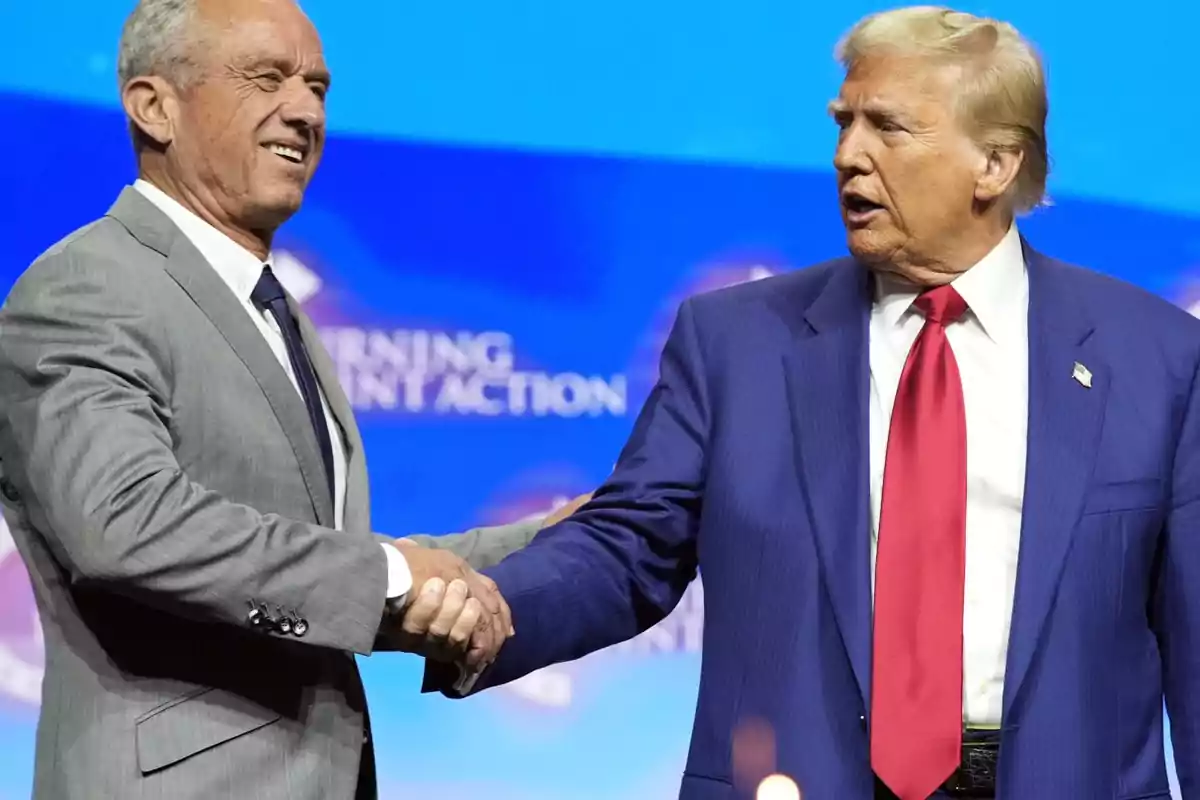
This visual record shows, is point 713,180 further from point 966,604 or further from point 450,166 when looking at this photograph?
point 966,604

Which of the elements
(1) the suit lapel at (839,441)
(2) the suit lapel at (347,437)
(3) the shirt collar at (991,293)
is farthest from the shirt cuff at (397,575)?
(3) the shirt collar at (991,293)

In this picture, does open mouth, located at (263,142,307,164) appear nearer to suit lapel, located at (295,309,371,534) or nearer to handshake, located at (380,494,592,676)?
suit lapel, located at (295,309,371,534)

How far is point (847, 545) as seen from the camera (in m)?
2.06

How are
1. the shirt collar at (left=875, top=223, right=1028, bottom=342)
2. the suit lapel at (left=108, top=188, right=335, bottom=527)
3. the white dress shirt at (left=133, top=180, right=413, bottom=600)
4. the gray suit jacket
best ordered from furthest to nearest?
the shirt collar at (left=875, top=223, right=1028, bottom=342) < the white dress shirt at (left=133, top=180, right=413, bottom=600) < the suit lapel at (left=108, top=188, right=335, bottom=527) < the gray suit jacket

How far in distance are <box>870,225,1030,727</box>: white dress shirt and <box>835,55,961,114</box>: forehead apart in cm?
→ 20

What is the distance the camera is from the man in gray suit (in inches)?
71.9

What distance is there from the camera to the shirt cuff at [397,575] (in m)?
1.98

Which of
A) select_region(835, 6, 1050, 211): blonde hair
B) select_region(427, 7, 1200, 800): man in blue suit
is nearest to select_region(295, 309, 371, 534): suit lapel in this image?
select_region(427, 7, 1200, 800): man in blue suit

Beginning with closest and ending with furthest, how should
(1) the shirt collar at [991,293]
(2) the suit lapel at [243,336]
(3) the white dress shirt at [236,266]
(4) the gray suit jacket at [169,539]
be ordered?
(4) the gray suit jacket at [169,539] → (2) the suit lapel at [243,336] → (3) the white dress shirt at [236,266] → (1) the shirt collar at [991,293]

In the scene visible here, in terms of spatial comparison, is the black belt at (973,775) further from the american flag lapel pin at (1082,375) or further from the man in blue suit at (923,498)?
the american flag lapel pin at (1082,375)

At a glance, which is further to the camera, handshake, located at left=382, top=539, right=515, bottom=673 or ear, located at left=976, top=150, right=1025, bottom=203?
ear, located at left=976, top=150, right=1025, bottom=203

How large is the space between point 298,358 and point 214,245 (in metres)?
0.17

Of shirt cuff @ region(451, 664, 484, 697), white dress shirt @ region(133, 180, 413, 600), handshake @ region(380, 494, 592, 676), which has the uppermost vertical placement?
white dress shirt @ region(133, 180, 413, 600)

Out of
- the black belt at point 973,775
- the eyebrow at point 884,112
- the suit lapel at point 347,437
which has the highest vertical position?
the eyebrow at point 884,112
